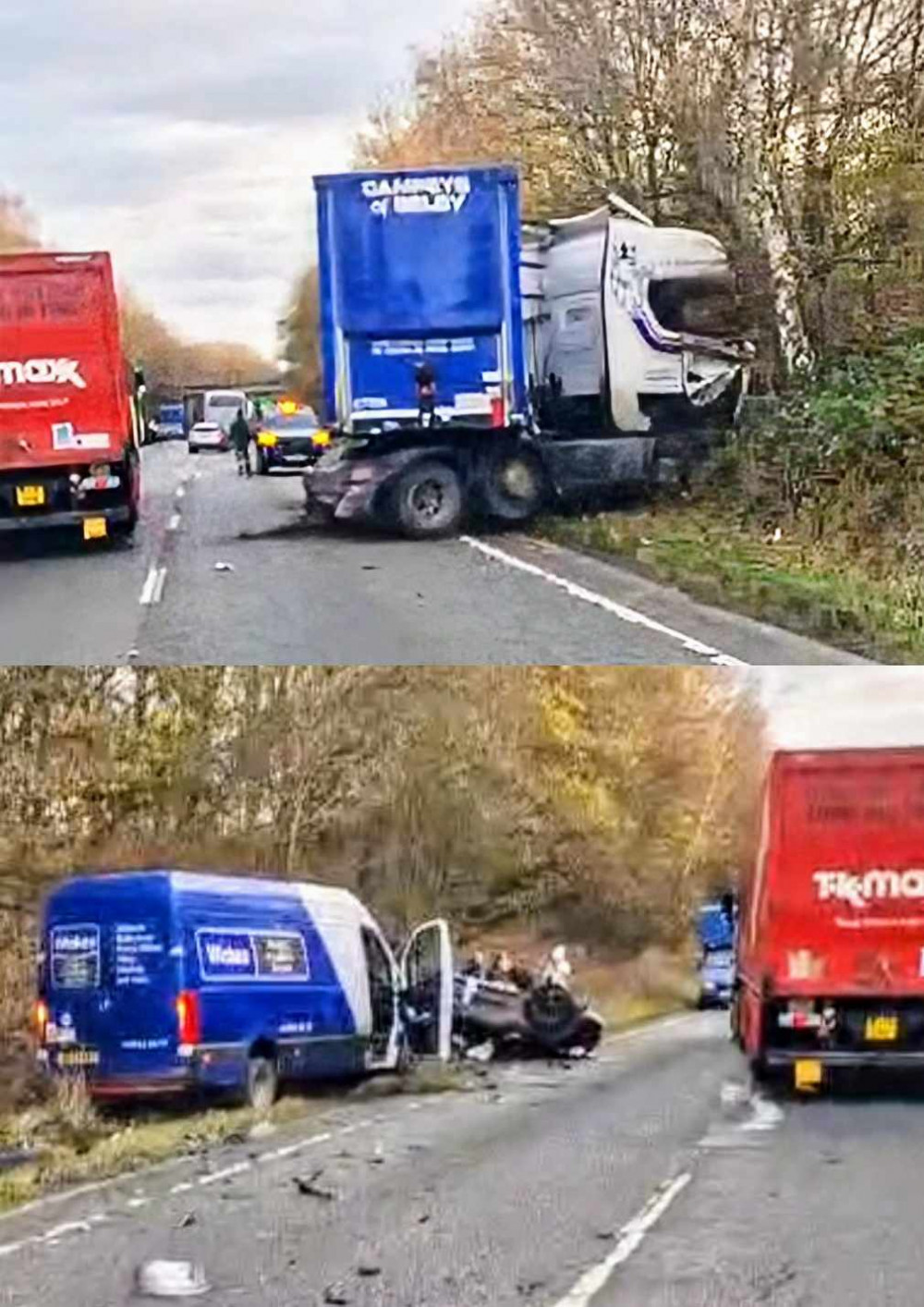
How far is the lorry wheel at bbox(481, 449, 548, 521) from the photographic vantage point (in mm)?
6156

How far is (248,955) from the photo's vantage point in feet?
19.5

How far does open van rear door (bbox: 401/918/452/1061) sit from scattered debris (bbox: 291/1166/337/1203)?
0.99 ft

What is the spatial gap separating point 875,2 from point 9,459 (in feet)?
5.27

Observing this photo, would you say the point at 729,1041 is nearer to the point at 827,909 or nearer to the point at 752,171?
the point at 827,909

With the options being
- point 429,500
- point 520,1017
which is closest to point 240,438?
point 429,500

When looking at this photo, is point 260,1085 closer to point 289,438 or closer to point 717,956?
point 717,956

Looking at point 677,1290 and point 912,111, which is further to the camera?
point 912,111

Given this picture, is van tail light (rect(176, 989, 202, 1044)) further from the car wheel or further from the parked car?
the parked car

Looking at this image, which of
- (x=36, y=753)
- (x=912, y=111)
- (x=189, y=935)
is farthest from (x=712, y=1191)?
(x=912, y=111)

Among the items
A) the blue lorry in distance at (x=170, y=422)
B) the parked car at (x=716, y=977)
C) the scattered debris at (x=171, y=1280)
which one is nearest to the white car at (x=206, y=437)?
the blue lorry in distance at (x=170, y=422)

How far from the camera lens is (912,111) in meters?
5.98

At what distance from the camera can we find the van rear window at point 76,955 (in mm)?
5910

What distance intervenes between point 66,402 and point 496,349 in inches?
28.6

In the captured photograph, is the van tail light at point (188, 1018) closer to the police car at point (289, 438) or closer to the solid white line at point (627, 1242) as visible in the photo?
the solid white line at point (627, 1242)
